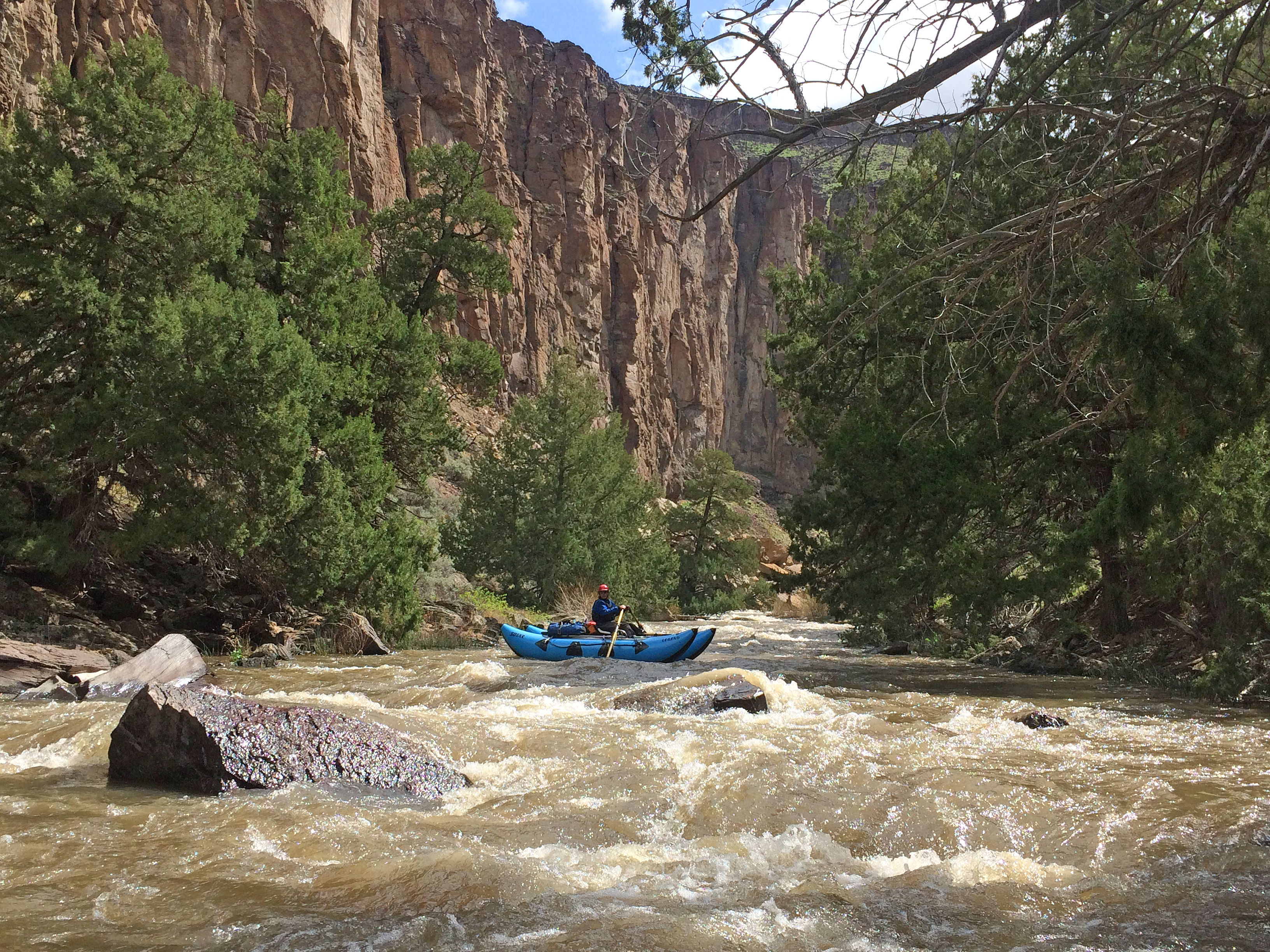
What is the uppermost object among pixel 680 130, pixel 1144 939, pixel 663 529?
pixel 680 130

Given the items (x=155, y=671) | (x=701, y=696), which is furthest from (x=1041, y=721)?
(x=155, y=671)

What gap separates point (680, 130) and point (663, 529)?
46.0 m

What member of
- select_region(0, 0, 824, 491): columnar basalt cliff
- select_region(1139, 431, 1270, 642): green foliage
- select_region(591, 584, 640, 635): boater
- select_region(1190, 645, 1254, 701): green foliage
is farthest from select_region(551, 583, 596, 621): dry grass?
select_region(1190, 645, 1254, 701): green foliage

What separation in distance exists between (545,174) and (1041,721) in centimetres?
5854

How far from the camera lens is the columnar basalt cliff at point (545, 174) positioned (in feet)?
122

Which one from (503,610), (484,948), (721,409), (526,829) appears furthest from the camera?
(721,409)

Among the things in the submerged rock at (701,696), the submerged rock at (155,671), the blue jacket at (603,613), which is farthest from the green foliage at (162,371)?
the submerged rock at (701,696)

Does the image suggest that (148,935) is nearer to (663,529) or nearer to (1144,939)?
(1144,939)

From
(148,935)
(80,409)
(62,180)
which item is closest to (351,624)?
(80,409)

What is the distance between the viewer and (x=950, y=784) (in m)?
5.39

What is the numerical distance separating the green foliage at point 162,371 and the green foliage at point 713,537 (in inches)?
911

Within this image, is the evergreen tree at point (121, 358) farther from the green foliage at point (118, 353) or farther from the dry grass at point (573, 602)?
the dry grass at point (573, 602)

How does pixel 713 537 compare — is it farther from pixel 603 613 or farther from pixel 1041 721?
pixel 1041 721

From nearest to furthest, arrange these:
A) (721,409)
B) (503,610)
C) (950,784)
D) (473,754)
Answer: (950,784)
(473,754)
(503,610)
(721,409)
